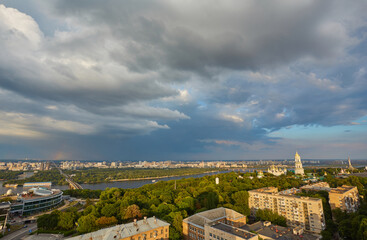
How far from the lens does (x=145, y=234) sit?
16531 millimetres

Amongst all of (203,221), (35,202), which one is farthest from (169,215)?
(35,202)

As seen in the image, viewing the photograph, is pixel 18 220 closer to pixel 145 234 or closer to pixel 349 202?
pixel 145 234

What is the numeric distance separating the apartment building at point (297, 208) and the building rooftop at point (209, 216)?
28.3ft

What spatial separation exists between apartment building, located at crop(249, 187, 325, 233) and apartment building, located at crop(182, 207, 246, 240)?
8.39 meters

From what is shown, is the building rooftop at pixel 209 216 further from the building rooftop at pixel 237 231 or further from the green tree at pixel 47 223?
the green tree at pixel 47 223

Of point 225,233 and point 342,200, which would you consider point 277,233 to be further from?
point 342,200

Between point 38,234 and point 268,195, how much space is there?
2992cm

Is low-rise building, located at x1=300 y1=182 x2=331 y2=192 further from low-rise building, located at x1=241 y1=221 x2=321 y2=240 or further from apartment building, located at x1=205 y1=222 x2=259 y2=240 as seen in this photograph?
apartment building, located at x1=205 y1=222 x2=259 y2=240

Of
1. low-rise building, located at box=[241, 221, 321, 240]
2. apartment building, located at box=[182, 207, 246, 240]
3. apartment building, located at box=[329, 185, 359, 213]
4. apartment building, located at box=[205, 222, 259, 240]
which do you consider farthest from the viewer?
apartment building, located at box=[329, 185, 359, 213]

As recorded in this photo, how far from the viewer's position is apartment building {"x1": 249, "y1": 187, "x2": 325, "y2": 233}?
22688 mm

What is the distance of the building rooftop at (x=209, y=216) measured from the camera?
61.7ft

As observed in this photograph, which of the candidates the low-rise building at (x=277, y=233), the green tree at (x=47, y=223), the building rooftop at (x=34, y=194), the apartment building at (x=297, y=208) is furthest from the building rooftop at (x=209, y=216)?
the building rooftop at (x=34, y=194)

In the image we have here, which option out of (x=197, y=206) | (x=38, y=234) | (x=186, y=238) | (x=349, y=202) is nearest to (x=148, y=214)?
(x=186, y=238)

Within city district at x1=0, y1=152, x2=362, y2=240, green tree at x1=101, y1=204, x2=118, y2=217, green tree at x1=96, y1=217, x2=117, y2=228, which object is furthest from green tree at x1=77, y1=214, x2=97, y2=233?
green tree at x1=101, y1=204, x2=118, y2=217
